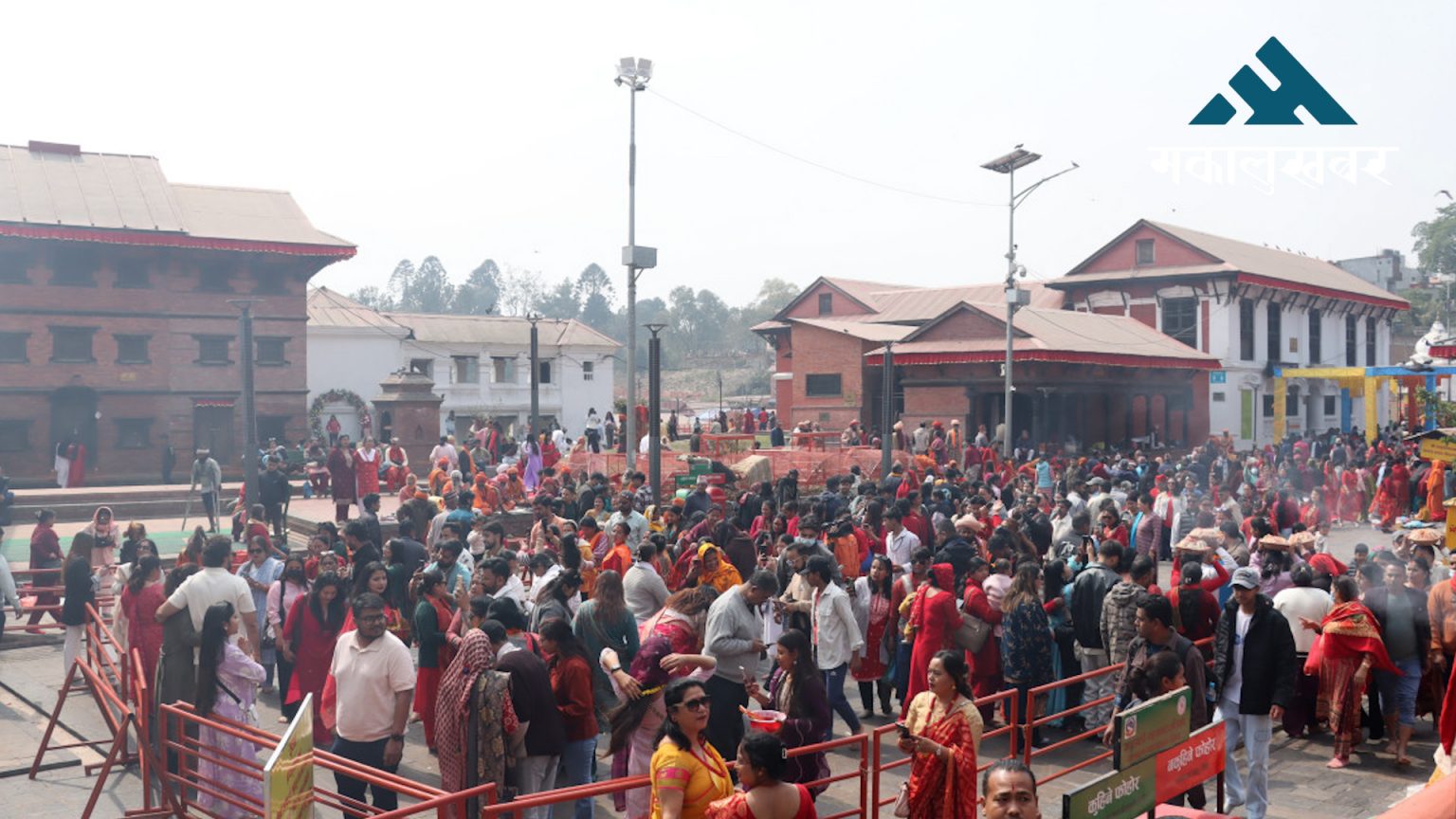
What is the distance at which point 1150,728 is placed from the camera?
16.0 feet

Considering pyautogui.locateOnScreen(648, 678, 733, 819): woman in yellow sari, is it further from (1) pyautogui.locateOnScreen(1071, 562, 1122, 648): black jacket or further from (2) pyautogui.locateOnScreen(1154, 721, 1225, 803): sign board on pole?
(1) pyautogui.locateOnScreen(1071, 562, 1122, 648): black jacket

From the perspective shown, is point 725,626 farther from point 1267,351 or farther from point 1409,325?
point 1409,325

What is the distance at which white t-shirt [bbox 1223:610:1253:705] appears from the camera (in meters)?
7.80

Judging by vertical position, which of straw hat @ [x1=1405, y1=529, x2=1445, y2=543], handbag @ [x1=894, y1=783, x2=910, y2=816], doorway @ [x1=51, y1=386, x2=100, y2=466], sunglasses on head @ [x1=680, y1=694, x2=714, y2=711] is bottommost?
handbag @ [x1=894, y1=783, x2=910, y2=816]

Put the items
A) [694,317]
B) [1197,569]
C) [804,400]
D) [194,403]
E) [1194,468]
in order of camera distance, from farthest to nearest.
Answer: [694,317] → [804,400] → [194,403] → [1194,468] → [1197,569]

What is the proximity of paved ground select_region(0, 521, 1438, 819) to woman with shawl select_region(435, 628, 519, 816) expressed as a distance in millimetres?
1641

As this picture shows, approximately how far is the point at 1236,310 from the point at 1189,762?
135 ft

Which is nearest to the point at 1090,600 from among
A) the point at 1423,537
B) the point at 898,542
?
the point at 898,542

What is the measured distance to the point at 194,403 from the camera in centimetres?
3400

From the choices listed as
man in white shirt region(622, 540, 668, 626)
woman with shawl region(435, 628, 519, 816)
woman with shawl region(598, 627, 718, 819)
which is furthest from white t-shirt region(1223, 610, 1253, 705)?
woman with shawl region(435, 628, 519, 816)

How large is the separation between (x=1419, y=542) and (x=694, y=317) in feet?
390

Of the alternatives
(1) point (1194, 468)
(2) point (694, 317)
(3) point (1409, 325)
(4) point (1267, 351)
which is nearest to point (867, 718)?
(1) point (1194, 468)

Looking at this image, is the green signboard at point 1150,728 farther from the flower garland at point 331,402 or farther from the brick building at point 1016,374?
the flower garland at point 331,402

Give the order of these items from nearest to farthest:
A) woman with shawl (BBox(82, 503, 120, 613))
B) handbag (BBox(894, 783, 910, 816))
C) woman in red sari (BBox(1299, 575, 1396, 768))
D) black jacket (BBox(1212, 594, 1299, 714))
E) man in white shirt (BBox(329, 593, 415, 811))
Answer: handbag (BBox(894, 783, 910, 816))
man in white shirt (BBox(329, 593, 415, 811))
black jacket (BBox(1212, 594, 1299, 714))
woman in red sari (BBox(1299, 575, 1396, 768))
woman with shawl (BBox(82, 503, 120, 613))
